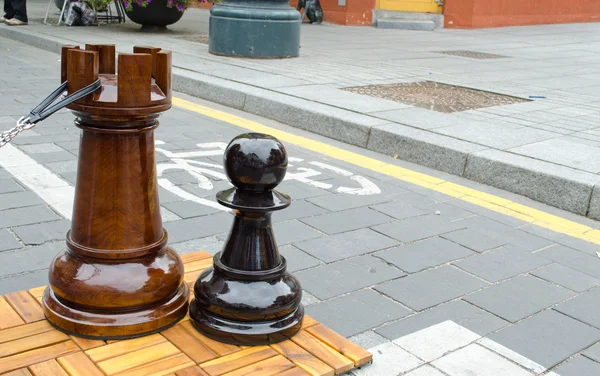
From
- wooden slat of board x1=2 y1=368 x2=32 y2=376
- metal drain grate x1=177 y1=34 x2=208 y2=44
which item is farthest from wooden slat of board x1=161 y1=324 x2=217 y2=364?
metal drain grate x1=177 y1=34 x2=208 y2=44

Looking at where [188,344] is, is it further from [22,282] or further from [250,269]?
[22,282]

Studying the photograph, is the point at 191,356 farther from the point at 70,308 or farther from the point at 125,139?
the point at 125,139

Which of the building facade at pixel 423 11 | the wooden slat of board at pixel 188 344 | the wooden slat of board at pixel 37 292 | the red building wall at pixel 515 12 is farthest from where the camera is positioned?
the red building wall at pixel 515 12

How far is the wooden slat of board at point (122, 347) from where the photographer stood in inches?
84.8

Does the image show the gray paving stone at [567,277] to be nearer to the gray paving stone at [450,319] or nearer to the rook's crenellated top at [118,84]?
the gray paving stone at [450,319]

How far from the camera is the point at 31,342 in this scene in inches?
87.0

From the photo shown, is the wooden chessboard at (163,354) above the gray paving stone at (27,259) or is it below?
above

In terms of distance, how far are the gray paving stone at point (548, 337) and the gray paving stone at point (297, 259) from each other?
93cm

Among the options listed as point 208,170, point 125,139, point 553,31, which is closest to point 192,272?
point 125,139

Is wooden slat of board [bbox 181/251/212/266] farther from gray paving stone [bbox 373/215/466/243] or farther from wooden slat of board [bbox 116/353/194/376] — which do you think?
gray paving stone [bbox 373/215/466/243]

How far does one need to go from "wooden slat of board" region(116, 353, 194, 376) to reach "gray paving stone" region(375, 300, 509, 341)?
2.58ft

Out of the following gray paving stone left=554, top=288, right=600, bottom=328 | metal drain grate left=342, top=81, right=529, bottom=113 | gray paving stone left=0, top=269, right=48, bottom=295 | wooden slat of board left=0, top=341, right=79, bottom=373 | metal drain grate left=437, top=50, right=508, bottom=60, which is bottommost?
gray paving stone left=554, top=288, right=600, bottom=328

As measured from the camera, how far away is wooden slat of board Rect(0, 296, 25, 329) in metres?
2.32

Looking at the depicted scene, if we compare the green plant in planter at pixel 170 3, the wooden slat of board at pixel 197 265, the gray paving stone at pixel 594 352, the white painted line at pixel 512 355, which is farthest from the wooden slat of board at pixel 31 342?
the green plant in planter at pixel 170 3
